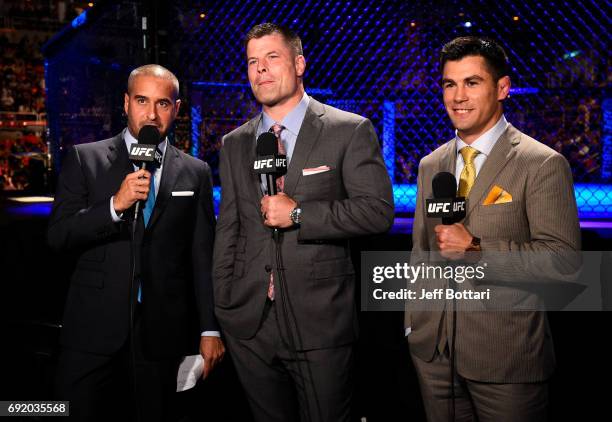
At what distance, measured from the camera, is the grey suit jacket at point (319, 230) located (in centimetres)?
188

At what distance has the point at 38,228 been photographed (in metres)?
3.39

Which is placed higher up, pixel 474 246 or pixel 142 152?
pixel 142 152

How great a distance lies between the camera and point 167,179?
7.29 feet

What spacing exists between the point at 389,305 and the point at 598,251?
97 centimetres

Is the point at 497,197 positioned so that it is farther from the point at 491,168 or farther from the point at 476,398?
the point at 476,398

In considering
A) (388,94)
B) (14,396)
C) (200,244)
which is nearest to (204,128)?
(388,94)

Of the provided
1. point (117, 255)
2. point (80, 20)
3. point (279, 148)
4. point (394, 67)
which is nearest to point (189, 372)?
point (117, 255)

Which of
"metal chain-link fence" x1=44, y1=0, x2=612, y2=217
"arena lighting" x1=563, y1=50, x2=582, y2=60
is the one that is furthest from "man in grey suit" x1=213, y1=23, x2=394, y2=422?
"arena lighting" x1=563, y1=50, x2=582, y2=60

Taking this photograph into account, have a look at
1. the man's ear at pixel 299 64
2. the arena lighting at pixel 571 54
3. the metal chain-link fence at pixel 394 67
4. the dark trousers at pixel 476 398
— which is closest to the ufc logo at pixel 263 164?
the man's ear at pixel 299 64

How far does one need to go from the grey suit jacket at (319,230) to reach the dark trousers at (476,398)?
289mm

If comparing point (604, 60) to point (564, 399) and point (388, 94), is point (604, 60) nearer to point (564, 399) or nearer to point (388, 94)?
point (388, 94)

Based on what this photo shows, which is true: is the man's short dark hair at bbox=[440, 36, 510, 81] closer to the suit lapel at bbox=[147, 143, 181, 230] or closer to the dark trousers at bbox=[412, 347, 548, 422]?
the dark trousers at bbox=[412, 347, 548, 422]

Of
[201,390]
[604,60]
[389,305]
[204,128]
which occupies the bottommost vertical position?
[201,390]

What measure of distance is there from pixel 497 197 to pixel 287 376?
0.91 m
